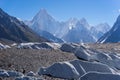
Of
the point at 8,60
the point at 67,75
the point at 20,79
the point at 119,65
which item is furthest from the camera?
the point at 119,65

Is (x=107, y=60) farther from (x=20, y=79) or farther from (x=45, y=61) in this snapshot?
(x=20, y=79)

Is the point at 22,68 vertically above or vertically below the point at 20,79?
above

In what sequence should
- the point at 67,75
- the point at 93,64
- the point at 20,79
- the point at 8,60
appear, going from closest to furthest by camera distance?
the point at 20,79 → the point at 67,75 → the point at 93,64 → the point at 8,60

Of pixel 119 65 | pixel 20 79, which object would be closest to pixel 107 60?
pixel 119 65

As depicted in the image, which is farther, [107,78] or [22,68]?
[22,68]

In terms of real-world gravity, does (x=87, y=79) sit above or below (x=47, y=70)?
below

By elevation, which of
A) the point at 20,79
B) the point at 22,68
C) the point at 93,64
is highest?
the point at 22,68

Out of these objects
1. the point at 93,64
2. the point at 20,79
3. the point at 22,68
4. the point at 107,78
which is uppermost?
the point at 22,68

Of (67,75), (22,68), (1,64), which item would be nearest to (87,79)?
(67,75)

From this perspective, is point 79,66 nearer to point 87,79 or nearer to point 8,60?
point 87,79
